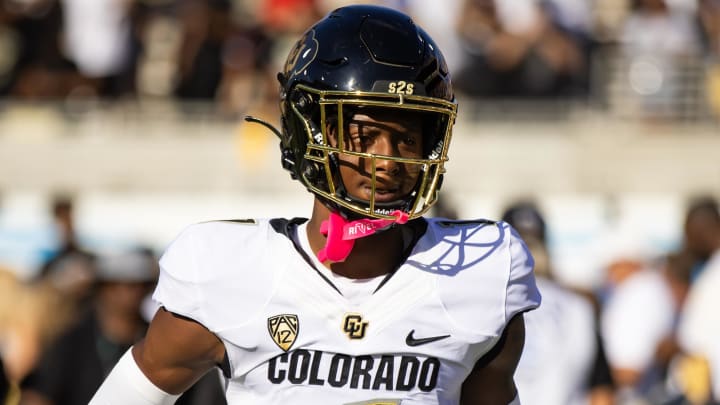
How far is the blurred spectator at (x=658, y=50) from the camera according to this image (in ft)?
34.9

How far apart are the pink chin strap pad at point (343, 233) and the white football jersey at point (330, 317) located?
0.05m

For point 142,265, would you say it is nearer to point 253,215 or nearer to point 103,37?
point 253,215

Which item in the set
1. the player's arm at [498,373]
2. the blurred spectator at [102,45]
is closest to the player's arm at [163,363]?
the player's arm at [498,373]

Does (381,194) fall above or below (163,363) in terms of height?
above

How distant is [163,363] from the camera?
3252 mm

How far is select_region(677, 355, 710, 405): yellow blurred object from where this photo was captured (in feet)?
19.8

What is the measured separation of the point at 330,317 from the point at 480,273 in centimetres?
34

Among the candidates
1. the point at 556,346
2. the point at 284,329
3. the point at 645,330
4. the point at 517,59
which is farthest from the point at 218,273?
the point at 517,59

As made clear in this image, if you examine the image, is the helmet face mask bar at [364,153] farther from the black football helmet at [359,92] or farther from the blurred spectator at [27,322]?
the blurred spectator at [27,322]

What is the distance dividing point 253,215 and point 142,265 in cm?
341

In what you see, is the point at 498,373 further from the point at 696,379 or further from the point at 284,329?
the point at 696,379

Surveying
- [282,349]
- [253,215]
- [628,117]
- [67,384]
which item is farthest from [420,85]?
[628,117]

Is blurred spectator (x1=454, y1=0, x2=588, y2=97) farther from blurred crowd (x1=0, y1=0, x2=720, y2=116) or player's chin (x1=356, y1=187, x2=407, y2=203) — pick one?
player's chin (x1=356, y1=187, x2=407, y2=203)

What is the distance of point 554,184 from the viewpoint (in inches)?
404
